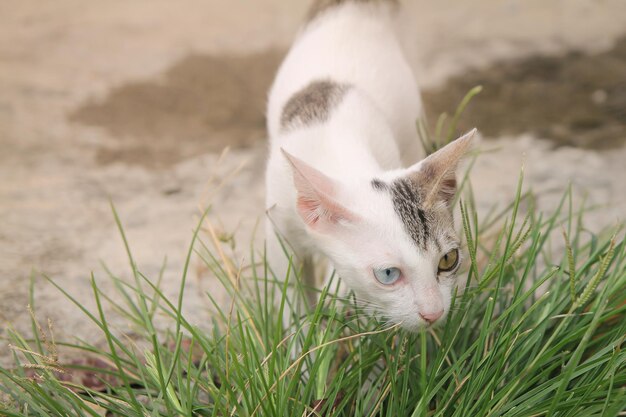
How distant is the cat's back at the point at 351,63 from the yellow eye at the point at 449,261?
2.37 ft

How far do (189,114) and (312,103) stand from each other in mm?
1844

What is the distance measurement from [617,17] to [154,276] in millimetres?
3150

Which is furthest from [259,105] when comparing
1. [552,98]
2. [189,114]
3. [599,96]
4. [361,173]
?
[361,173]

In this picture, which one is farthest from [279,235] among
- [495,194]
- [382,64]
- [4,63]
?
[4,63]

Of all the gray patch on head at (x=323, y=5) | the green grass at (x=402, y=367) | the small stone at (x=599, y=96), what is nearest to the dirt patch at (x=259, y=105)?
the small stone at (x=599, y=96)

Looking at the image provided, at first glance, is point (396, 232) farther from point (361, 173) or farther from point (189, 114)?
point (189, 114)

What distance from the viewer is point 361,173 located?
2041 millimetres

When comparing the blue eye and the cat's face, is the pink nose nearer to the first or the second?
the cat's face

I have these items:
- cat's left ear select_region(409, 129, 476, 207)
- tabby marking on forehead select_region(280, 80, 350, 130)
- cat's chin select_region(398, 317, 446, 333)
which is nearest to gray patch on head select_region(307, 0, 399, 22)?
tabby marking on forehead select_region(280, 80, 350, 130)

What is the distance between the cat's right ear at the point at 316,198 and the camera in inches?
70.2

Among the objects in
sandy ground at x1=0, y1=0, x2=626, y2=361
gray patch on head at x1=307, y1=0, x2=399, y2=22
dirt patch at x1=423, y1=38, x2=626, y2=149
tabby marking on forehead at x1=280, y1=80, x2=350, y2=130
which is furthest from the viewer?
dirt patch at x1=423, y1=38, x2=626, y2=149

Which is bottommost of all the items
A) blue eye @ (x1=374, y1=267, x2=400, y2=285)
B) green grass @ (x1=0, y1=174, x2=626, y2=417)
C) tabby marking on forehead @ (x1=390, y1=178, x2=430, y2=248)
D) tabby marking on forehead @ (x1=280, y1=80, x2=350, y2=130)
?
green grass @ (x1=0, y1=174, x2=626, y2=417)

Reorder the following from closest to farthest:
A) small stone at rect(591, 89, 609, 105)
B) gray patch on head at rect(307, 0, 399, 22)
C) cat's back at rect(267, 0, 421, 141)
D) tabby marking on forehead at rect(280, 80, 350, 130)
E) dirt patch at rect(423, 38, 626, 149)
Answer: tabby marking on forehead at rect(280, 80, 350, 130), cat's back at rect(267, 0, 421, 141), gray patch on head at rect(307, 0, 399, 22), dirt patch at rect(423, 38, 626, 149), small stone at rect(591, 89, 609, 105)

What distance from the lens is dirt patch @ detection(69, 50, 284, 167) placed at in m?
3.84
